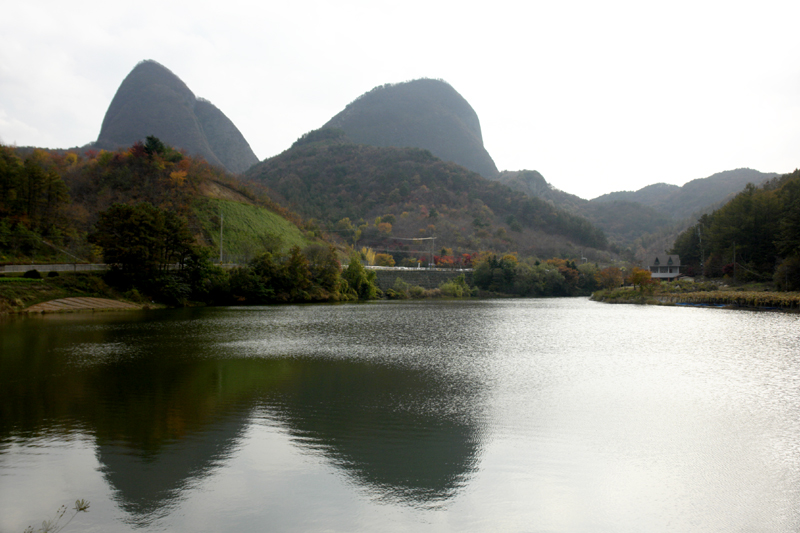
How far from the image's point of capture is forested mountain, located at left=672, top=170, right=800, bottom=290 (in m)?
38.6

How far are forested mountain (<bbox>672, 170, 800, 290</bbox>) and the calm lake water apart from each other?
2989 cm

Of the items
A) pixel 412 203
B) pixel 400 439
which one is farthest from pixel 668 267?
pixel 400 439

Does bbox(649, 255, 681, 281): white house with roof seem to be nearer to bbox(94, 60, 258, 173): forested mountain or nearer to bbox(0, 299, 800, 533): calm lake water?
bbox(0, 299, 800, 533): calm lake water

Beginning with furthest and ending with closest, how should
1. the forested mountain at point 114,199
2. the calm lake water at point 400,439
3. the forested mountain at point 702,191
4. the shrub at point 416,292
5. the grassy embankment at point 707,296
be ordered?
the forested mountain at point 702,191 → the shrub at point 416,292 → the forested mountain at point 114,199 → the grassy embankment at point 707,296 → the calm lake water at point 400,439

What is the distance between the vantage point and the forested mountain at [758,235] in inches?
1520

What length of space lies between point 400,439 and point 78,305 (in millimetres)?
31303

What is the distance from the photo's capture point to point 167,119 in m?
154

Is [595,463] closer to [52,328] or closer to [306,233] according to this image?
[52,328]

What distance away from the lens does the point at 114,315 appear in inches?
1123

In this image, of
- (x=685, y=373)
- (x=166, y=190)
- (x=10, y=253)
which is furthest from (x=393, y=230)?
(x=685, y=373)

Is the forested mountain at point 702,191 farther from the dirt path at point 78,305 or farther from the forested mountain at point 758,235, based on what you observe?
the dirt path at point 78,305

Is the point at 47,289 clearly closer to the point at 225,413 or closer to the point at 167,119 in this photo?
the point at 225,413

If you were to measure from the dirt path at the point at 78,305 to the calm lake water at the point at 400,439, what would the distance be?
15.4 metres

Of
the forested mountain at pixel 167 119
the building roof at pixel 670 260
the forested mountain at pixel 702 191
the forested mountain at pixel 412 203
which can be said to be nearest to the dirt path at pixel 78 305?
the forested mountain at pixel 412 203
